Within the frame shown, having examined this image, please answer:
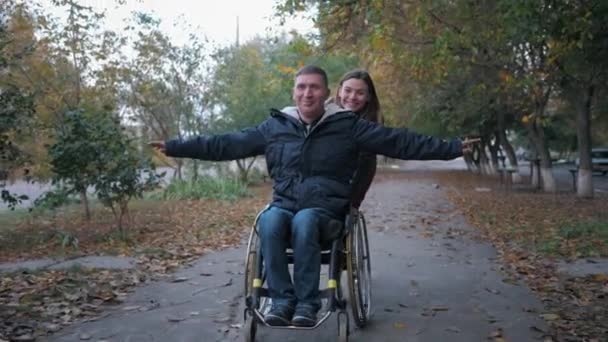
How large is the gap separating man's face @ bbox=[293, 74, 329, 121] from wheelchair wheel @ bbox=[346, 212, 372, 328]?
2.71 ft

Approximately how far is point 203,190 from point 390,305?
564 inches

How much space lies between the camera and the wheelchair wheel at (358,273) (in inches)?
164

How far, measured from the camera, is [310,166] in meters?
4.36

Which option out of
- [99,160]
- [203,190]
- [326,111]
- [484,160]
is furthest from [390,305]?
[484,160]

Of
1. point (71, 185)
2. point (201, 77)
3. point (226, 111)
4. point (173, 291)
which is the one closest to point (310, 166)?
point (173, 291)

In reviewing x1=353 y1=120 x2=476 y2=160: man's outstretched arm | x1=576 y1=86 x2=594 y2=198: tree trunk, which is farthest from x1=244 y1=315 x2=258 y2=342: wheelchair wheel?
x1=576 y1=86 x2=594 y2=198: tree trunk

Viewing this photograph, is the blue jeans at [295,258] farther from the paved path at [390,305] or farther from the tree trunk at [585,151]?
the tree trunk at [585,151]

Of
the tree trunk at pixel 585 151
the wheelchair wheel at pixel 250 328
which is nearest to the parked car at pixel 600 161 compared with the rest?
the tree trunk at pixel 585 151

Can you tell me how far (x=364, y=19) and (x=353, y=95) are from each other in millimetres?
6706

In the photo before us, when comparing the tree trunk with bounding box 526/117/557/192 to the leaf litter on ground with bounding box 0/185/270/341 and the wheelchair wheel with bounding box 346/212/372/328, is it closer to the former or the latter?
the leaf litter on ground with bounding box 0/185/270/341

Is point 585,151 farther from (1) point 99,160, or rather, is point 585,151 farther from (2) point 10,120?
(2) point 10,120

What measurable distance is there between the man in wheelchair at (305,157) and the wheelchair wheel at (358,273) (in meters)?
0.18

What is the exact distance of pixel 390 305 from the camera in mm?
5406

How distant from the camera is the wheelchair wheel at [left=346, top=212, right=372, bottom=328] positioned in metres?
4.17
